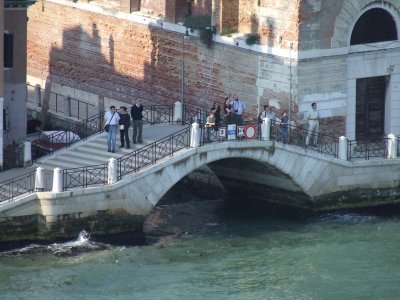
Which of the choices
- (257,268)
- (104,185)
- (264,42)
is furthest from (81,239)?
(264,42)

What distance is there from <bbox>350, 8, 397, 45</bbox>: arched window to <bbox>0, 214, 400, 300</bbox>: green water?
6597 mm

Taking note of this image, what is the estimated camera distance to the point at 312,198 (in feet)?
196

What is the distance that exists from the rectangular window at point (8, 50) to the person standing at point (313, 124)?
32.0 ft

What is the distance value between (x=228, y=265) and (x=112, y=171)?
15.0ft

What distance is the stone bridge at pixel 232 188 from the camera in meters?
54.6

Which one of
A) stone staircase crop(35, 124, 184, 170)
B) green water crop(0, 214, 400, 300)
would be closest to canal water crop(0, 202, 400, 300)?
green water crop(0, 214, 400, 300)

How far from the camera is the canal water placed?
5144cm

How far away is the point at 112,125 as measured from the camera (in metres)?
57.5

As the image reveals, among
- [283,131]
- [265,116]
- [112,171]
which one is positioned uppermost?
[265,116]

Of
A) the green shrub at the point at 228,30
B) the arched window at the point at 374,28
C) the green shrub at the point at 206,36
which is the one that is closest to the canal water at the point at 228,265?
the arched window at the point at 374,28

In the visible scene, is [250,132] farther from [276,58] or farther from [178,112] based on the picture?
[178,112]

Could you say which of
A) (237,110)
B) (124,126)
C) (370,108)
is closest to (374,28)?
(370,108)

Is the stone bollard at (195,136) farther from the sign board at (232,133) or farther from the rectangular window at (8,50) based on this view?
the rectangular window at (8,50)

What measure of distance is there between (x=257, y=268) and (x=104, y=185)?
5.32 meters
